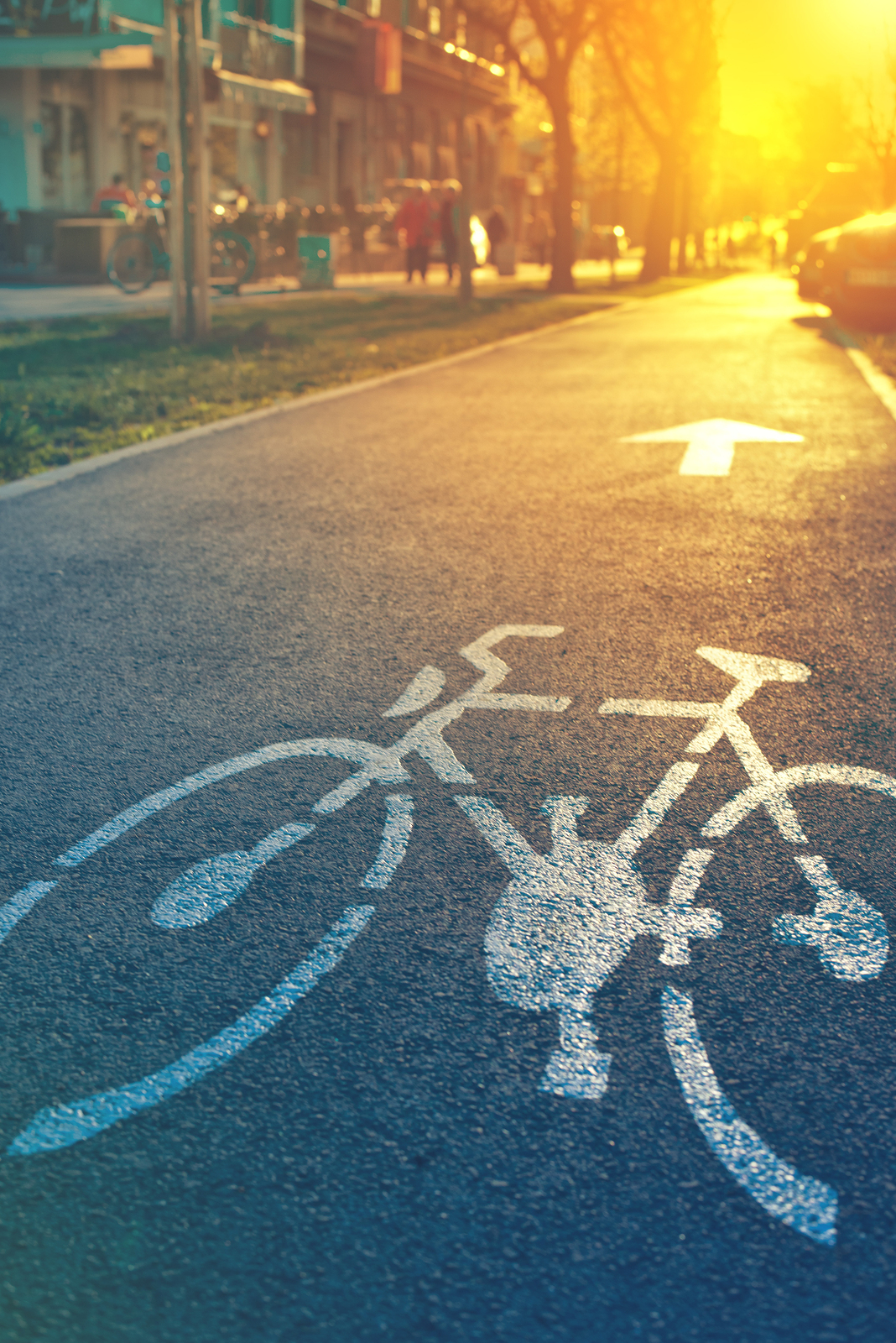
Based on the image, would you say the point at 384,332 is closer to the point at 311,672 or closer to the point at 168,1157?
the point at 311,672

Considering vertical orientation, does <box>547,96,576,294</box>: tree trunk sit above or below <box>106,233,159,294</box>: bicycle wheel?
above

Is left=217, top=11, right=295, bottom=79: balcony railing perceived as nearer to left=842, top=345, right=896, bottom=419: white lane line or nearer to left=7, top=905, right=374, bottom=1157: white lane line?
left=842, top=345, right=896, bottom=419: white lane line

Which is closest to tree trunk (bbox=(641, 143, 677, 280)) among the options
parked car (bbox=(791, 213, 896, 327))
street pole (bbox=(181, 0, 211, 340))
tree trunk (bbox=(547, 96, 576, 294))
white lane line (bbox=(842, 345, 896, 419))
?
tree trunk (bbox=(547, 96, 576, 294))

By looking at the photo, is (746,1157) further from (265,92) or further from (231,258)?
(265,92)

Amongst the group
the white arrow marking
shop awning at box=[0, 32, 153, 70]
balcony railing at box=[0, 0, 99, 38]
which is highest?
balcony railing at box=[0, 0, 99, 38]

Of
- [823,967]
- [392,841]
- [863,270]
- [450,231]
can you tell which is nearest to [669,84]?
[450,231]

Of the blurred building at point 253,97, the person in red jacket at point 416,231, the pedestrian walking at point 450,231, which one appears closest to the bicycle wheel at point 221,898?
the blurred building at point 253,97

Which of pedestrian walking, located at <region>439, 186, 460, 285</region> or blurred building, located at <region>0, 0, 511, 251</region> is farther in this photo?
pedestrian walking, located at <region>439, 186, 460, 285</region>

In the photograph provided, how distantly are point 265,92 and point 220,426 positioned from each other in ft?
85.1

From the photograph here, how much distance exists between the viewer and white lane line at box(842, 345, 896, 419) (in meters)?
12.3

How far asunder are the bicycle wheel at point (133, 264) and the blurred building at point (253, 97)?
3.76m

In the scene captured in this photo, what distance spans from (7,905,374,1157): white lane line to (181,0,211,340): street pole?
578 inches

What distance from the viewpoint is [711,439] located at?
1003 cm

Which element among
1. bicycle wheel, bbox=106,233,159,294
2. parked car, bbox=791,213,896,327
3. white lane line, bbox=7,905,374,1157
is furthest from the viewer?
bicycle wheel, bbox=106,233,159,294
